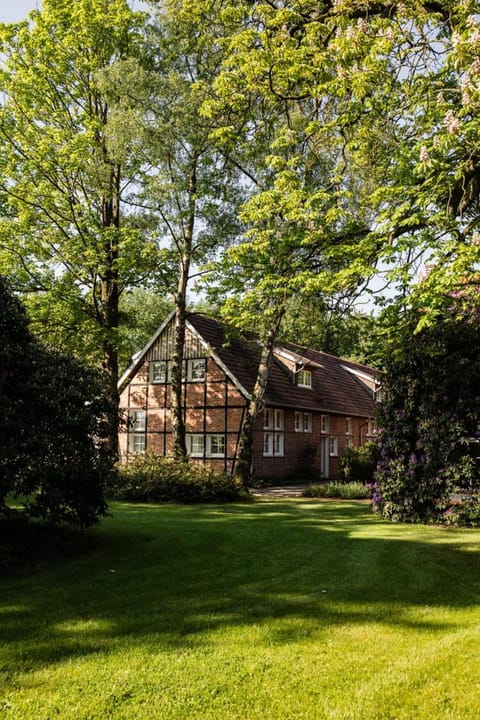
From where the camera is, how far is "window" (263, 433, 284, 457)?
27.8 metres

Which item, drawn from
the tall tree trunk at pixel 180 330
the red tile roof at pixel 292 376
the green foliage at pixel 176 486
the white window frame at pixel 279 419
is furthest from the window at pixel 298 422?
the green foliage at pixel 176 486

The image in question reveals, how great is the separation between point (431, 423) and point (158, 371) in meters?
18.7

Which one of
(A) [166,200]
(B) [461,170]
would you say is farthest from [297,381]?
(B) [461,170]

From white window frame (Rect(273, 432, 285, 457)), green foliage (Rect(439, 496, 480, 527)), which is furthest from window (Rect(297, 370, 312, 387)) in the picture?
green foliage (Rect(439, 496, 480, 527))

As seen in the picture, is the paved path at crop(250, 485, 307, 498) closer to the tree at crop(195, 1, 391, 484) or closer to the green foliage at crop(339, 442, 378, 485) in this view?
the green foliage at crop(339, 442, 378, 485)

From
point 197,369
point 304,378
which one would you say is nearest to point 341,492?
point 197,369

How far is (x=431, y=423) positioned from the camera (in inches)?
510

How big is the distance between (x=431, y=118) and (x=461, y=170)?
1.52 meters

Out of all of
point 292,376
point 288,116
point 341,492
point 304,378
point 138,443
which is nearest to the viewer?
point 288,116

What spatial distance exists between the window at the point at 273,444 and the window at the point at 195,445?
3037 mm

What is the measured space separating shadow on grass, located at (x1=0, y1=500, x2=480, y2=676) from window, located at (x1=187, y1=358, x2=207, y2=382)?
52.2 feet

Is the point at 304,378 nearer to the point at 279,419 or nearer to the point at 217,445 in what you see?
the point at 279,419

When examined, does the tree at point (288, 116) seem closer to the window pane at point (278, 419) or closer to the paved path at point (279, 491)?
A: the paved path at point (279, 491)

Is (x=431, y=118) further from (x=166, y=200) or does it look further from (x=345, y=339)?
(x=166, y=200)
